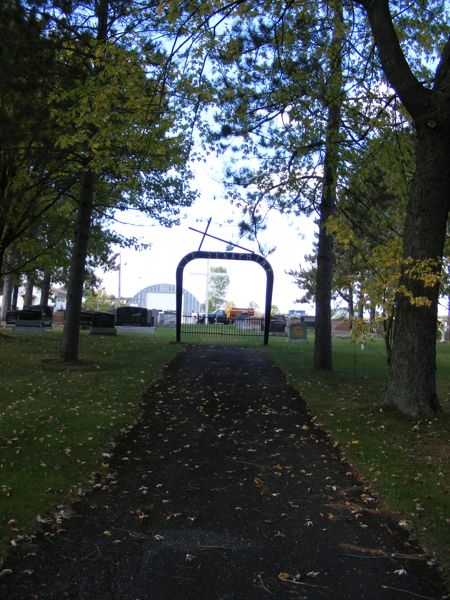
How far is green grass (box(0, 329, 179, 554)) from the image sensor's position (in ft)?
16.5

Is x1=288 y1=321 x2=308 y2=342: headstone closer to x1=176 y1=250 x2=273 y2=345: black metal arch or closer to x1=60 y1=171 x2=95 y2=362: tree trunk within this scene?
x1=176 y1=250 x2=273 y2=345: black metal arch

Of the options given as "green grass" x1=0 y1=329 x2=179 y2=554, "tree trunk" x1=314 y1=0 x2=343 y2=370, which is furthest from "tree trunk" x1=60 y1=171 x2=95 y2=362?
"tree trunk" x1=314 y1=0 x2=343 y2=370

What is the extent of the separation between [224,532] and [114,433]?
11.3 feet

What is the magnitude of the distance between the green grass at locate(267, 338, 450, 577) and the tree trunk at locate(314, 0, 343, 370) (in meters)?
1.43

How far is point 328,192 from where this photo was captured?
43.8 feet

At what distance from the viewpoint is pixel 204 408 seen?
9742mm

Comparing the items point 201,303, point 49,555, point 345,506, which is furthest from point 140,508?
point 201,303

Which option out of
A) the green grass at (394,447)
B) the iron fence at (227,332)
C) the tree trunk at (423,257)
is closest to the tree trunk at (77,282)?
the green grass at (394,447)

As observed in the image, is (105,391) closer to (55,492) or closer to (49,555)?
(55,492)

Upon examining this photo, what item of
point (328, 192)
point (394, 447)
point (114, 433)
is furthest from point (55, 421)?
point (328, 192)

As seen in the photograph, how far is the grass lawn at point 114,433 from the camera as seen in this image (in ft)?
16.3

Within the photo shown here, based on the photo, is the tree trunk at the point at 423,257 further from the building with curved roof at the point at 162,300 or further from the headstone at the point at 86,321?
the building with curved roof at the point at 162,300

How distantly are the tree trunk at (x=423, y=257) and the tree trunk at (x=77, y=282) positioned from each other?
27.9 ft

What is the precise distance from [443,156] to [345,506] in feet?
18.2
